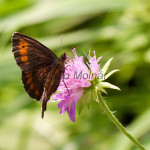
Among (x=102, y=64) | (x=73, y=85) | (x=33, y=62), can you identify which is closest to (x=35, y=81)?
(x=33, y=62)

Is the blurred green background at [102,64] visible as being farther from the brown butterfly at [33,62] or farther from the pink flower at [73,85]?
the pink flower at [73,85]

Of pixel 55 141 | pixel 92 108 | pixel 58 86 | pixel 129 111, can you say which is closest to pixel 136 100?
pixel 129 111

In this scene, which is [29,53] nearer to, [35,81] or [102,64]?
[35,81]

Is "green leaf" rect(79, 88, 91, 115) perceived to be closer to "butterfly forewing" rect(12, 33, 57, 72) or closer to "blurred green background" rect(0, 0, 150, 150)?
"butterfly forewing" rect(12, 33, 57, 72)

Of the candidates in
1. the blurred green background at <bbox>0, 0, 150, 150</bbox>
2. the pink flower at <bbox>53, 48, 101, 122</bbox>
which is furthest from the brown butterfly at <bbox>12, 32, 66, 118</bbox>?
the blurred green background at <bbox>0, 0, 150, 150</bbox>

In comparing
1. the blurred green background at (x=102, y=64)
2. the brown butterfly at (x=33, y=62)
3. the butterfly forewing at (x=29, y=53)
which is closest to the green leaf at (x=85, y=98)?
the brown butterfly at (x=33, y=62)

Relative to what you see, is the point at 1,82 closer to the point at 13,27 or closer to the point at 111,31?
the point at 13,27
